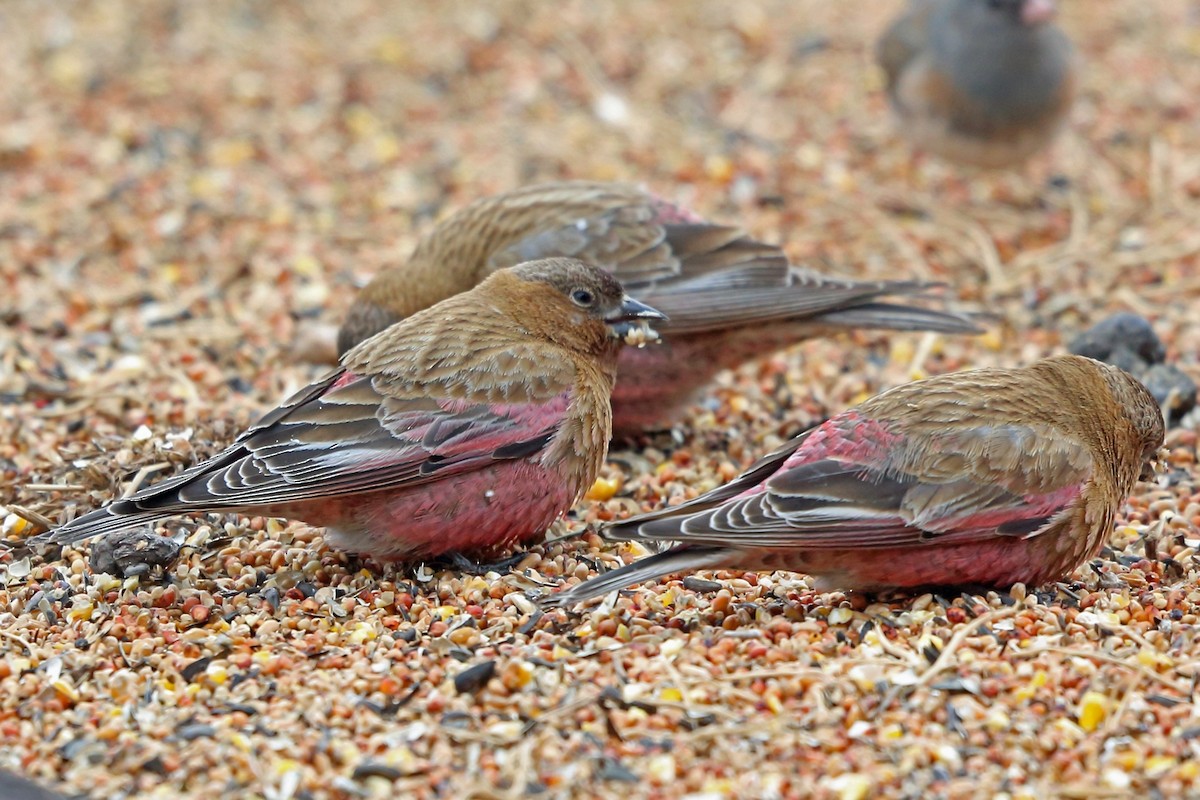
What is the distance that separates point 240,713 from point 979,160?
5.88 meters

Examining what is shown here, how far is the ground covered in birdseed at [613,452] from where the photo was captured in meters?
3.64

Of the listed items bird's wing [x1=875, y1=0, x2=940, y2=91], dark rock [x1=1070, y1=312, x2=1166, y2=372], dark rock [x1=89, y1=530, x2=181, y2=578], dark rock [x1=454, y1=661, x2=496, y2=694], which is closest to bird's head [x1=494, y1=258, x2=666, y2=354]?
dark rock [x1=89, y1=530, x2=181, y2=578]

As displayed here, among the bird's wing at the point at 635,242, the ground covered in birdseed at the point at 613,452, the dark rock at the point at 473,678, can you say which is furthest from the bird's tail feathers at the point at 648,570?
the bird's wing at the point at 635,242

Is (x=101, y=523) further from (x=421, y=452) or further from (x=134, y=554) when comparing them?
(x=421, y=452)

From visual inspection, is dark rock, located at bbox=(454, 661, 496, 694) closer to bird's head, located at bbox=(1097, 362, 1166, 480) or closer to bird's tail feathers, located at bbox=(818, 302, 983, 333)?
bird's head, located at bbox=(1097, 362, 1166, 480)

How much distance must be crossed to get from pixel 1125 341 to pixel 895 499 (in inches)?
A: 90.8

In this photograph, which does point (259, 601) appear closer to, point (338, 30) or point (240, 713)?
point (240, 713)

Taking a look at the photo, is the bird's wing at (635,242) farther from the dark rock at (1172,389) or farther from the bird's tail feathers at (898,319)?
the dark rock at (1172,389)

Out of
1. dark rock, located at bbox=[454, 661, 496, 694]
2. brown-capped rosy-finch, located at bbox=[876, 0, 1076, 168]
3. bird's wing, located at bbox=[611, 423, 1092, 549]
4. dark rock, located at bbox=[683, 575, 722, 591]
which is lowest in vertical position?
dark rock, located at bbox=[683, 575, 722, 591]

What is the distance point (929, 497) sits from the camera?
13.7 ft

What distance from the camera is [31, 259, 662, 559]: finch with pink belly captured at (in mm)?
4395

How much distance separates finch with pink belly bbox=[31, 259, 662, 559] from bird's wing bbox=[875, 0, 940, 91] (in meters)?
4.66

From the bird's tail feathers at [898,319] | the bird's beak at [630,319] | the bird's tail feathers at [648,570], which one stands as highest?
the bird's beak at [630,319]

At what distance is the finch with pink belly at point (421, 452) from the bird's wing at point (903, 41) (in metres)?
4.66
